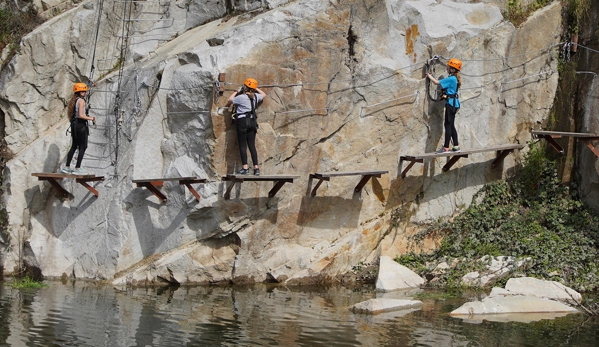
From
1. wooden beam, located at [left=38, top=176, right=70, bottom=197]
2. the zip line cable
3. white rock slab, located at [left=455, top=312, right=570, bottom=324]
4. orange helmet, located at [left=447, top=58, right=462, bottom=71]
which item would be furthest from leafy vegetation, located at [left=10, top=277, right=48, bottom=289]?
orange helmet, located at [left=447, top=58, right=462, bottom=71]

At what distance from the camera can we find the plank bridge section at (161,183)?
14961 mm

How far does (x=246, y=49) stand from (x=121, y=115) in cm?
281

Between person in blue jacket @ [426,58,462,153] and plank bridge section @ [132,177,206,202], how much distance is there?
477 cm

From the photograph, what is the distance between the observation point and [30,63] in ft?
57.6

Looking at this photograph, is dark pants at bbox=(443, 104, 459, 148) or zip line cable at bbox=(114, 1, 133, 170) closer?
dark pants at bbox=(443, 104, 459, 148)

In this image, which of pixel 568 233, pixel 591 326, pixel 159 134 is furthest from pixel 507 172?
pixel 159 134

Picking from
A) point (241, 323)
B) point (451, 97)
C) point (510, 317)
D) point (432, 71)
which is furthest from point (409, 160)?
point (241, 323)

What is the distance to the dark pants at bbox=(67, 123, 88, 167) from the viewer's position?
15.5 m

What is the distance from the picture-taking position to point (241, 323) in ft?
38.5

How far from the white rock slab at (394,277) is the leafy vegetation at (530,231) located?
1.39 ft

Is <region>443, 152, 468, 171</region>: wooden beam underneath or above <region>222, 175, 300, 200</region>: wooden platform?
above

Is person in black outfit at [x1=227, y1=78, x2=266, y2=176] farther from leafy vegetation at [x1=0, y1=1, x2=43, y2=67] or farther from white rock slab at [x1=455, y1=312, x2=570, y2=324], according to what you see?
leafy vegetation at [x1=0, y1=1, x2=43, y2=67]

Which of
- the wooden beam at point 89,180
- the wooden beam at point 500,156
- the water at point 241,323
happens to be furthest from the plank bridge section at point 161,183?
the wooden beam at point 500,156

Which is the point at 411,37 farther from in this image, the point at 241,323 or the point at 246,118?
the point at 241,323
